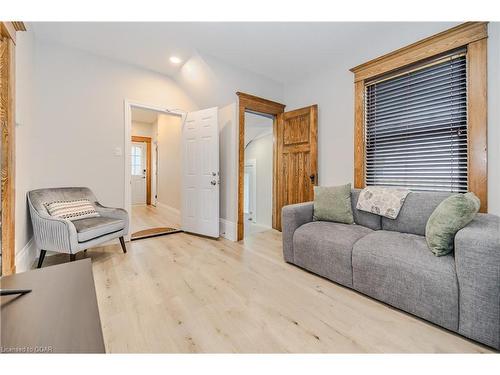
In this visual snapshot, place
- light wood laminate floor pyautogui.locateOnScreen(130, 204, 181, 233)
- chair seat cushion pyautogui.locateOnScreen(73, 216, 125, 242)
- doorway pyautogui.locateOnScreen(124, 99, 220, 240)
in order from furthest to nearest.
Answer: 1. light wood laminate floor pyautogui.locateOnScreen(130, 204, 181, 233)
2. doorway pyautogui.locateOnScreen(124, 99, 220, 240)
3. chair seat cushion pyautogui.locateOnScreen(73, 216, 125, 242)

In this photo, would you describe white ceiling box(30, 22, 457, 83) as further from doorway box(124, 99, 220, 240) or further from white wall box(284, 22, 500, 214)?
doorway box(124, 99, 220, 240)

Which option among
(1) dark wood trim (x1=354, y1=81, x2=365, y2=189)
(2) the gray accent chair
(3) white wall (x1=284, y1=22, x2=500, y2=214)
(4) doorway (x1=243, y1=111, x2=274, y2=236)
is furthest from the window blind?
(2) the gray accent chair

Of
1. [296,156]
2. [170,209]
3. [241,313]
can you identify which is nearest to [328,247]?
[241,313]

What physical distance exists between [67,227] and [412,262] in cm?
284

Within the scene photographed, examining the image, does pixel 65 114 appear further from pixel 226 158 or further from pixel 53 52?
pixel 226 158

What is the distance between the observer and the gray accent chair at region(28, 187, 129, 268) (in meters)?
2.09

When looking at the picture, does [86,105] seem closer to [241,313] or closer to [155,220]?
[155,220]

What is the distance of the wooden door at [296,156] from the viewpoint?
3.16 meters

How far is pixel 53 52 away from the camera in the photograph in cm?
264

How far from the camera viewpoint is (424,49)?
217 cm

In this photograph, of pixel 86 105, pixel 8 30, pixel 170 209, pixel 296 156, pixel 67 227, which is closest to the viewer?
pixel 8 30

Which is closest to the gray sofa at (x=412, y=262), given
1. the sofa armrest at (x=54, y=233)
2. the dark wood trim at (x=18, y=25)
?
the sofa armrest at (x=54, y=233)

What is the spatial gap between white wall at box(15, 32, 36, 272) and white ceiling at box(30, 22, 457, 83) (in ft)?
1.46

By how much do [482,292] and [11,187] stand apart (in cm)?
324
